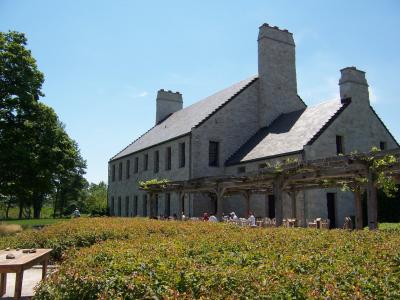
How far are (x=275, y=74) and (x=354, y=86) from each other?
750cm

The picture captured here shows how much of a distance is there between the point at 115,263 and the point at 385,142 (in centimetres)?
2575

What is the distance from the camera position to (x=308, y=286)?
4289 millimetres

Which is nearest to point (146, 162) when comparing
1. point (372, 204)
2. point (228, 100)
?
point (228, 100)

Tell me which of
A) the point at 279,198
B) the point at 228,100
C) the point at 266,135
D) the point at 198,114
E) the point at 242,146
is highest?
the point at 228,100

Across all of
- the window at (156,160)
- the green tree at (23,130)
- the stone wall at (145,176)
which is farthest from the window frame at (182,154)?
the green tree at (23,130)

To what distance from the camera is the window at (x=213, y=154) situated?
3007 cm

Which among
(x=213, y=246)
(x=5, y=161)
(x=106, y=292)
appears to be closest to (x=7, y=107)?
(x=5, y=161)

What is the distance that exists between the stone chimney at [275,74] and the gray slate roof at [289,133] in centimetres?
107

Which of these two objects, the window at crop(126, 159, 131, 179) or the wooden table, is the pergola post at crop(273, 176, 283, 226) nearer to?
the wooden table

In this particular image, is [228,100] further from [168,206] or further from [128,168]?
[128,168]

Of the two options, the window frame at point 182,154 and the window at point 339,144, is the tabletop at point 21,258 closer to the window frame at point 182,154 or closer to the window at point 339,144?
the window at point 339,144

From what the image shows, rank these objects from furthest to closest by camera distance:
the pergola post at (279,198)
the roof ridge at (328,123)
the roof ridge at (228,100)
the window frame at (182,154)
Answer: the window frame at (182,154) → the roof ridge at (228,100) → the roof ridge at (328,123) → the pergola post at (279,198)

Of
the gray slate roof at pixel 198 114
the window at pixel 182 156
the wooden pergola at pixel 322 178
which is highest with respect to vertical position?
the gray slate roof at pixel 198 114

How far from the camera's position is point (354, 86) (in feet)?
84.2
